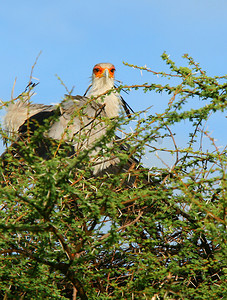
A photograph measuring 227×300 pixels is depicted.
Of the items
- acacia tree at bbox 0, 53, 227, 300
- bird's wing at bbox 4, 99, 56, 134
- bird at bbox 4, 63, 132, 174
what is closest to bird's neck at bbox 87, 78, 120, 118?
bird at bbox 4, 63, 132, 174

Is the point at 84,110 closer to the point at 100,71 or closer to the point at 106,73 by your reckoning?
the point at 106,73

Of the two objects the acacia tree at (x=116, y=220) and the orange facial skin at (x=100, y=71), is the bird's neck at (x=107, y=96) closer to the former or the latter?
the orange facial skin at (x=100, y=71)

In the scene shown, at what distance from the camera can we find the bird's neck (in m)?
5.19

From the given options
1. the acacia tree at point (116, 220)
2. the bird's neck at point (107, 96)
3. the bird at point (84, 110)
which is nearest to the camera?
the acacia tree at point (116, 220)

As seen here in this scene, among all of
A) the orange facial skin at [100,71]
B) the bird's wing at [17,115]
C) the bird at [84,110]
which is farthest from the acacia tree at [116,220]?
the orange facial skin at [100,71]

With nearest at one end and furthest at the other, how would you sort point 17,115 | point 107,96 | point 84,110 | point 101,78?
point 84,110, point 17,115, point 107,96, point 101,78

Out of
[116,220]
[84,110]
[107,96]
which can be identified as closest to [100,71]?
[107,96]

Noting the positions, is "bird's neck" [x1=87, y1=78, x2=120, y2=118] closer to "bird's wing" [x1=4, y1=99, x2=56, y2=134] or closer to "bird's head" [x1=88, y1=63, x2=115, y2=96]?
"bird's head" [x1=88, y1=63, x2=115, y2=96]

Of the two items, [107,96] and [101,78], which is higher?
[101,78]

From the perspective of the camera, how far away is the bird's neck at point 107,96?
5.19m

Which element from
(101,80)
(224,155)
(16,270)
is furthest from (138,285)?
(101,80)

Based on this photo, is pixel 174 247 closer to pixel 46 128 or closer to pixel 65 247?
pixel 65 247

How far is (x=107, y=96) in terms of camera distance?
5.30m

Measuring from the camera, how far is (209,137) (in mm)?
2695
